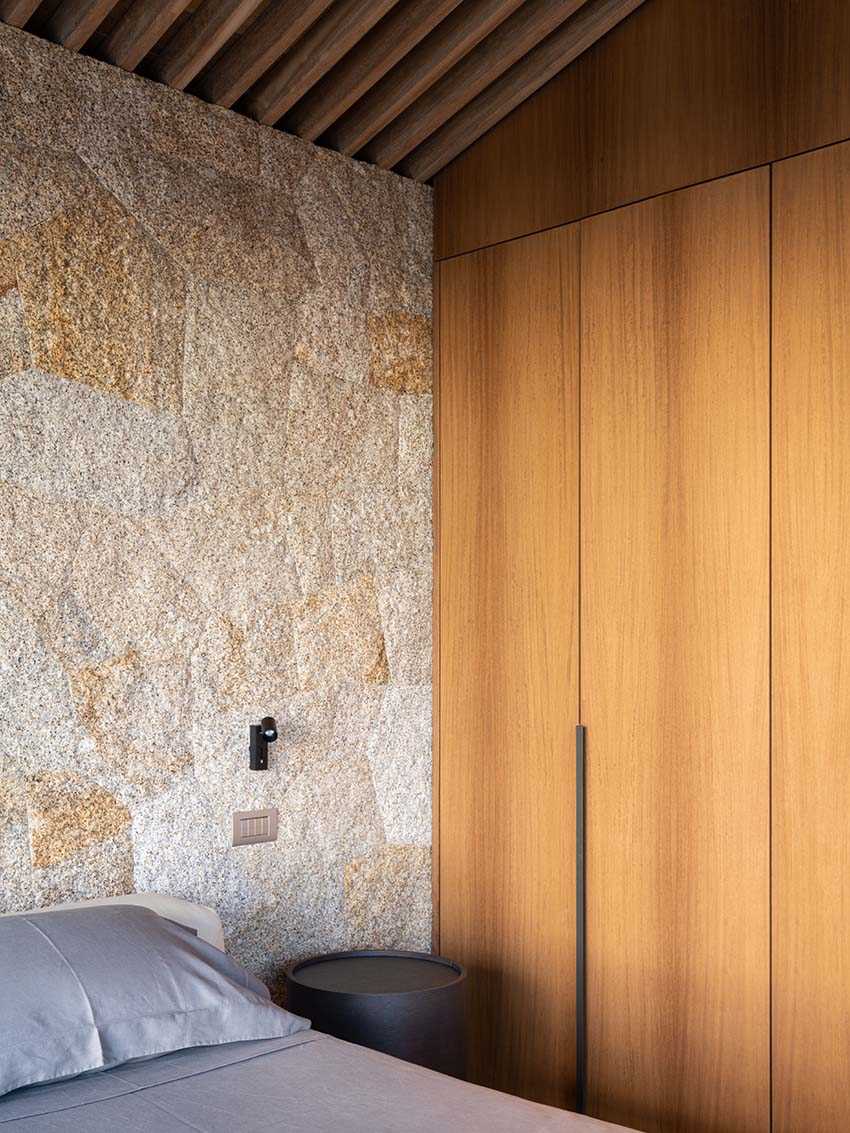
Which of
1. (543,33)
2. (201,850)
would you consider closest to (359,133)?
(543,33)

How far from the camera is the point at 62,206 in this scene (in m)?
2.65

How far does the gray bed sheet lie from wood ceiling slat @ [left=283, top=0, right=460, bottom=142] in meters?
2.16

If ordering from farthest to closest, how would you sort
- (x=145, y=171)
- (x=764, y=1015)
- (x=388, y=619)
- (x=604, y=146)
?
(x=388, y=619) < (x=604, y=146) < (x=145, y=171) < (x=764, y=1015)

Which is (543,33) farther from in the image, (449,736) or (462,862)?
(462,862)

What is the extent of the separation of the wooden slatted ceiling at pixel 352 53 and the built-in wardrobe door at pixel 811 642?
0.74m

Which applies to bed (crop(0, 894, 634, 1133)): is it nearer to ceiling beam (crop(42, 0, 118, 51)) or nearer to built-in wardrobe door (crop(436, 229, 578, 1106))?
built-in wardrobe door (crop(436, 229, 578, 1106))

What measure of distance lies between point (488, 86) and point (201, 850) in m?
2.01

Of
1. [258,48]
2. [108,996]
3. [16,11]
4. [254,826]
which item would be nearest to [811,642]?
[254,826]

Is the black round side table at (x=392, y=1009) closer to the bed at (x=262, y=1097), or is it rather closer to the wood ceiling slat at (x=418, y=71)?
the bed at (x=262, y=1097)

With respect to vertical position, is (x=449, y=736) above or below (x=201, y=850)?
above

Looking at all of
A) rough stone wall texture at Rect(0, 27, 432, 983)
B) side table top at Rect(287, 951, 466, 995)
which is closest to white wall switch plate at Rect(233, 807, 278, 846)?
rough stone wall texture at Rect(0, 27, 432, 983)

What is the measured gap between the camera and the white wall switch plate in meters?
2.91

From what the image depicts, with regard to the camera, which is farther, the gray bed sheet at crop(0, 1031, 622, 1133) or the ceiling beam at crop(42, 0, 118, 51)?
the ceiling beam at crop(42, 0, 118, 51)

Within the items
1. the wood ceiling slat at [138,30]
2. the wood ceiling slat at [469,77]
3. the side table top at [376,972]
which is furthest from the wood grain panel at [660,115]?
the side table top at [376,972]
